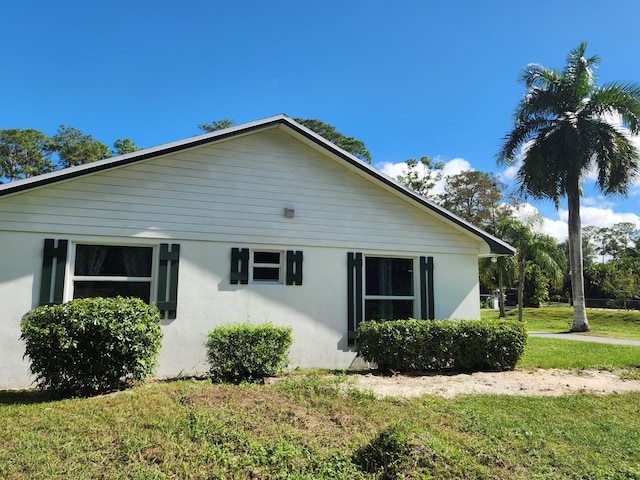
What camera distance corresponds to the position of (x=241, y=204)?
333 inches

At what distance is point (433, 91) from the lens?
14891 mm

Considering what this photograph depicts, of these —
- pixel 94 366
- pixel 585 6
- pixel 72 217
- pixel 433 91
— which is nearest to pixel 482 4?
pixel 585 6

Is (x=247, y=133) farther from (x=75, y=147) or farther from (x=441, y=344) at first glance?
(x=75, y=147)

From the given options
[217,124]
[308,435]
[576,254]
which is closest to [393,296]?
[308,435]

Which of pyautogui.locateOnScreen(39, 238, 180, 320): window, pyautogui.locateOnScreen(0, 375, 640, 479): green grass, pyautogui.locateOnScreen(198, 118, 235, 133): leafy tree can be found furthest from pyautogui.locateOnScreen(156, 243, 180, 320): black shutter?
pyautogui.locateOnScreen(198, 118, 235, 133): leafy tree

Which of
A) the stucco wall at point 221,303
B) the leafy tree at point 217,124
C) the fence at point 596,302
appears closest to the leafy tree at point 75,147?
the leafy tree at point 217,124

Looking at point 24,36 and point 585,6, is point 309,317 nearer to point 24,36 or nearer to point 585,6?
point 585,6

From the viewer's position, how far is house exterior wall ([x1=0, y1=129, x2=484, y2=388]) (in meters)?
7.09

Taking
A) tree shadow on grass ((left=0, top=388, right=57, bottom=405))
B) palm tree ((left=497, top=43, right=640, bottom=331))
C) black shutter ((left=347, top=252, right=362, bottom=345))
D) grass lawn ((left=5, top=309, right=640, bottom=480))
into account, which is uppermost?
palm tree ((left=497, top=43, right=640, bottom=331))

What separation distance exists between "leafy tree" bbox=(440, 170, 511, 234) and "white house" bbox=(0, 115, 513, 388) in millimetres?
29522

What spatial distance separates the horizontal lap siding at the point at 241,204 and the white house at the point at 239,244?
0.02 meters

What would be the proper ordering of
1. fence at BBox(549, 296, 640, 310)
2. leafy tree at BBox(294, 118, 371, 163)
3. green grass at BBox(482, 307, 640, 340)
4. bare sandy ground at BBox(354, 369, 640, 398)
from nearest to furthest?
bare sandy ground at BBox(354, 369, 640, 398)
green grass at BBox(482, 307, 640, 340)
leafy tree at BBox(294, 118, 371, 163)
fence at BBox(549, 296, 640, 310)

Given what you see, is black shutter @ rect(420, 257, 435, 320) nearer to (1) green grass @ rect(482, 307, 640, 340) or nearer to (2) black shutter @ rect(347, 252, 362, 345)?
(2) black shutter @ rect(347, 252, 362, 345)

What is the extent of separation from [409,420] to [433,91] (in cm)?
1288
